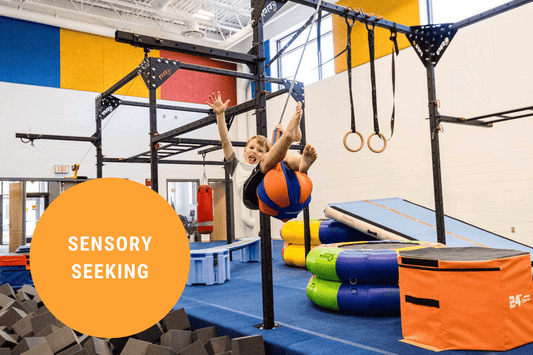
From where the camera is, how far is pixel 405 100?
820cm

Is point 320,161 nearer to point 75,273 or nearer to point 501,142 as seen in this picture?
point 501,142

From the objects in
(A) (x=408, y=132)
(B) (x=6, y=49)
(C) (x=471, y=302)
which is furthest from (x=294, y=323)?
(B) (x=6, y=49)

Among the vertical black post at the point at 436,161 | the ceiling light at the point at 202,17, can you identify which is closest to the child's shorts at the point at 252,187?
the vertical black post at the point at 436,161

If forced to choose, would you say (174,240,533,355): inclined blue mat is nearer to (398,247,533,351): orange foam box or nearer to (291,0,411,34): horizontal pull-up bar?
(398,247,533,351): orange foam box

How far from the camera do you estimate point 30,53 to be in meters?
10.0

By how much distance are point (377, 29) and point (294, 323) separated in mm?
7086

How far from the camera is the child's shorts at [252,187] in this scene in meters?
2.80

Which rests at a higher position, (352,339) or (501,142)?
(501,142)

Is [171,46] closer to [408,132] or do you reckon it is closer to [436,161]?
[436,161]

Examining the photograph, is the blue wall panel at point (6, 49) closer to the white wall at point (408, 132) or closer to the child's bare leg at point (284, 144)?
the white wall at point (408, 132)

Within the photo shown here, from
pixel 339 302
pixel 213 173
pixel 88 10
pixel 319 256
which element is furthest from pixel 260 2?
pixel 213 173

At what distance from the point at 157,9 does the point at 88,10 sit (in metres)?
1.87

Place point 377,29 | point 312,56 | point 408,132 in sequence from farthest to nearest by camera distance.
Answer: point 312,56 < point 377,29 < point 408,132

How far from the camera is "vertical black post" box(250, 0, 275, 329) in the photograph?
3.27 metres
